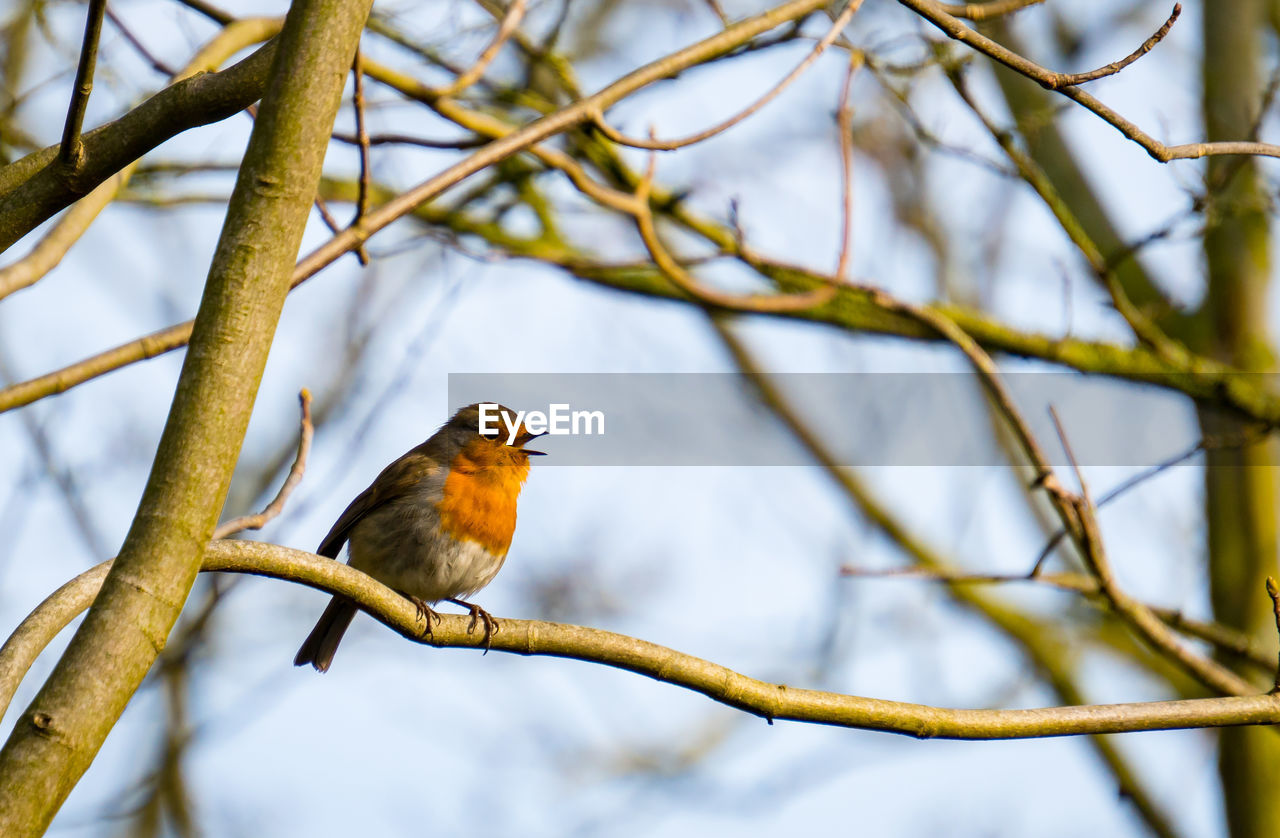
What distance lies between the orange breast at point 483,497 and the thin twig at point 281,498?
1299mm

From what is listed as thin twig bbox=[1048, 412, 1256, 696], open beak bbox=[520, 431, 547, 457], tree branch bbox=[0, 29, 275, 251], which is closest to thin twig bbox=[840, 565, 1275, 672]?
thin twig bbox=[1048, 412, 1256, 696]

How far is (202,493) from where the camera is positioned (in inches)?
71.6

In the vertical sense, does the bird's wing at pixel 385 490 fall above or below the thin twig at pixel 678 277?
below

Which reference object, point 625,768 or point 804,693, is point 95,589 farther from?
point 625,768

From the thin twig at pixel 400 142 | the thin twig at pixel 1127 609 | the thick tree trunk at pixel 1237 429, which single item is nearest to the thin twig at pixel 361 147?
the thin twig at pixel 400 142

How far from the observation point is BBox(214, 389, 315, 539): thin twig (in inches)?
110

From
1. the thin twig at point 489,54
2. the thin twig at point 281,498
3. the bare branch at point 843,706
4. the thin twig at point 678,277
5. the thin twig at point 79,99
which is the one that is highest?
the thin twig at point 489,54

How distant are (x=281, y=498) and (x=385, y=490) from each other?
5.99 feet

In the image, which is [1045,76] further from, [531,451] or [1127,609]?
[531,451]

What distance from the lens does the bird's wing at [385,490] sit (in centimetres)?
470

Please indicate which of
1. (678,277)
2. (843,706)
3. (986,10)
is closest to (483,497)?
(678,277)

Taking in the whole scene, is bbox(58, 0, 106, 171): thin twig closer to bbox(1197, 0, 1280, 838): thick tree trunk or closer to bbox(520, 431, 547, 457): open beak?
bbox(520, 431, 547, 457): open beak

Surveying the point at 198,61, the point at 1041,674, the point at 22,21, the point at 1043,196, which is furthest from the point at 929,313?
the point at 22,21

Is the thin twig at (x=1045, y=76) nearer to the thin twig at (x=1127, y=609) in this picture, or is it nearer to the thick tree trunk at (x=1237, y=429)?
the thin twig at (x=1127, y=609)
